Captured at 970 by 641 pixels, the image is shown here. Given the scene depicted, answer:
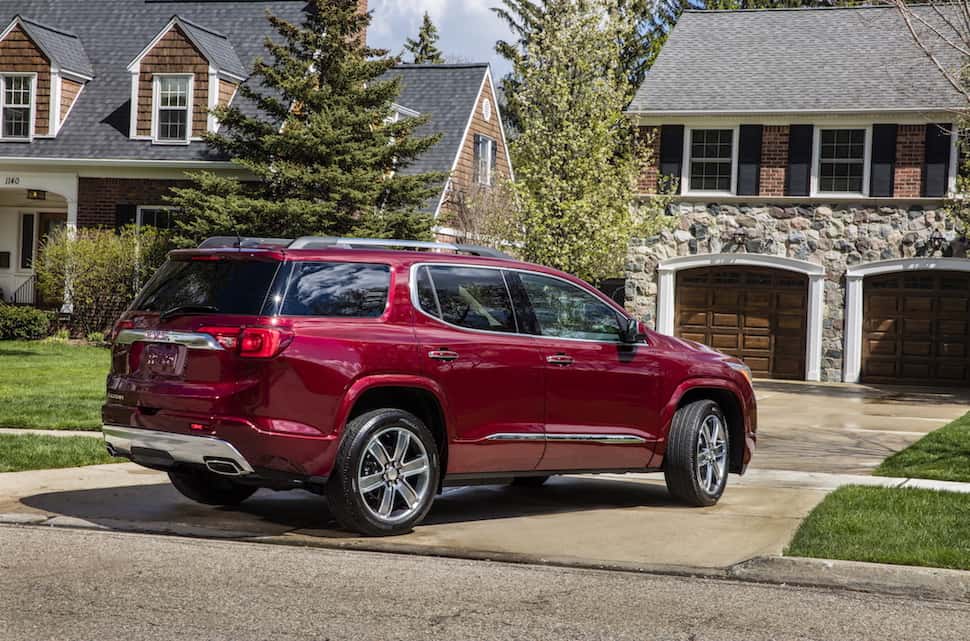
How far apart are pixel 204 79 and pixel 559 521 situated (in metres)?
23.3

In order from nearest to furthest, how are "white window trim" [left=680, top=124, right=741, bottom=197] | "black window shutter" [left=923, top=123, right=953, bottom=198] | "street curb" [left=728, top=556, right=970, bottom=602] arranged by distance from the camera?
"street curb" [left=728, top=556, right=970, bottom=602] → "black window shutter" [left=923, top=123, right=953, bottom=198] → "white window trim" [left=680, top=124, right=741, bottom=197]

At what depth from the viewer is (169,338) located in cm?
806

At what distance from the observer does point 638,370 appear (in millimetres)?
9570

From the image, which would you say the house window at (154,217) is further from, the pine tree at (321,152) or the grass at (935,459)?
the grass at (935,459)

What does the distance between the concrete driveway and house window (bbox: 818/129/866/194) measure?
16308 millimetres

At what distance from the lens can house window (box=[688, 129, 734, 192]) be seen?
29.1 m

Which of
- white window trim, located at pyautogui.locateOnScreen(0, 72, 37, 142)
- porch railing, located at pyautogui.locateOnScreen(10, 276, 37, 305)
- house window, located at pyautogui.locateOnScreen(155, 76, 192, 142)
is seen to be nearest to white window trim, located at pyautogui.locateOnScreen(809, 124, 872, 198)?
house window, located at pyautogui.locateOnScreen(155, 76, 192, 142)

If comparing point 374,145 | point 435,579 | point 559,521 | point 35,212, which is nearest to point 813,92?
point 374,145

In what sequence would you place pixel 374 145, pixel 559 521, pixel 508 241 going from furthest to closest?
1. pixel 508 241
2. pixel 374 145
3. pixel 559 521

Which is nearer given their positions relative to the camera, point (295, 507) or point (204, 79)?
point (295, 507)

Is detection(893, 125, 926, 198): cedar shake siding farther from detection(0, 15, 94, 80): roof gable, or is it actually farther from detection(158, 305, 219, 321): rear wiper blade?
detection(158, 305, 219, 321): rear wiper blade

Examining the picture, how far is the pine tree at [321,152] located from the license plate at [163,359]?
18.2 metres

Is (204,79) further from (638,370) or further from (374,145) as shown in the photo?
(638,370)

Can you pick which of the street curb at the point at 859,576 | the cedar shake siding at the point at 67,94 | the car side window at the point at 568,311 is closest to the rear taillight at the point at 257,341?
the car side window at the point at 568,311
